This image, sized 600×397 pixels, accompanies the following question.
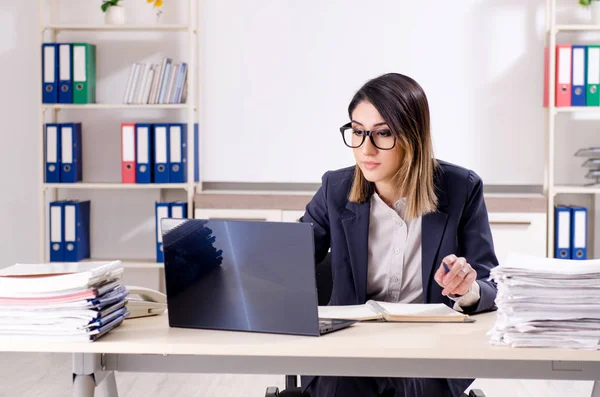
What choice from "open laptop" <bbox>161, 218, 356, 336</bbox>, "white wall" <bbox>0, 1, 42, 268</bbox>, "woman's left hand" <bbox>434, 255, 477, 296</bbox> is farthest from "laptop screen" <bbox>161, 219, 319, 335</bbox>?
"white wall" <bbox>0, 1, 42, 268</bbox>

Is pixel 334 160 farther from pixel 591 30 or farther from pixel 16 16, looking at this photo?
pixel 16 16

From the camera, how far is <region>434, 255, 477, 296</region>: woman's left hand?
5.54 feet

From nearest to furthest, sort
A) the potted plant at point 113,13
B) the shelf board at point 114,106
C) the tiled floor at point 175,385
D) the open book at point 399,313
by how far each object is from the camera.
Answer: the open book at point 399,313
the tiled floor at point 175,385
the shelf board at point 114,106
the potted plant at point 113,13

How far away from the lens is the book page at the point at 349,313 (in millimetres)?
1724

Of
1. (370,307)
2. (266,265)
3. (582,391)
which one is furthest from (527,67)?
(266,265)

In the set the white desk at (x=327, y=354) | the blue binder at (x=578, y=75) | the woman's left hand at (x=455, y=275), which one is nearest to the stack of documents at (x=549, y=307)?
the white desk at (x=327, y=354)

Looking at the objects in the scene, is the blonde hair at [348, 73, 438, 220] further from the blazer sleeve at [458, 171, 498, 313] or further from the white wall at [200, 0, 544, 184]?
the white wall at [200, 0, 544, 184]

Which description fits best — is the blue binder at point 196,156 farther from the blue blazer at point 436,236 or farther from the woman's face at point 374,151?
the woman's face at point 374,151

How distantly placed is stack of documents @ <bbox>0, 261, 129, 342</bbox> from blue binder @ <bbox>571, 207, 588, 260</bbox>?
3.10m

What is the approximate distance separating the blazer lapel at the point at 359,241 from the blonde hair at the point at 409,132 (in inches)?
4.2

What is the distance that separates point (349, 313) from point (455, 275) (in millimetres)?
239

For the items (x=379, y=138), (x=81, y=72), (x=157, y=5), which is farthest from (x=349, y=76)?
(x=379, y=138)

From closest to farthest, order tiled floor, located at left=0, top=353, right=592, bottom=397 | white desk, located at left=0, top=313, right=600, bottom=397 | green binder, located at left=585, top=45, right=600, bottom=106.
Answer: white desk, located at left=0, top=313, right=600, bottom=397
tiled floor, located at left=0, top=353, right=592, bottom=397
green binder, located at left=585, top=45, right=600, bottom=106

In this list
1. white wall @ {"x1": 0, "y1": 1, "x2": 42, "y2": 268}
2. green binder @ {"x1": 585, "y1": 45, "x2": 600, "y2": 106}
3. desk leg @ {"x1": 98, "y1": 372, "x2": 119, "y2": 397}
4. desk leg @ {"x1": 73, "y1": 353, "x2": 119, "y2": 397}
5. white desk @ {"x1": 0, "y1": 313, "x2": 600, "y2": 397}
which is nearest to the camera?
white desk @ {"x1": 0, "y1": 313, "x2": 600, "y2": 397}
